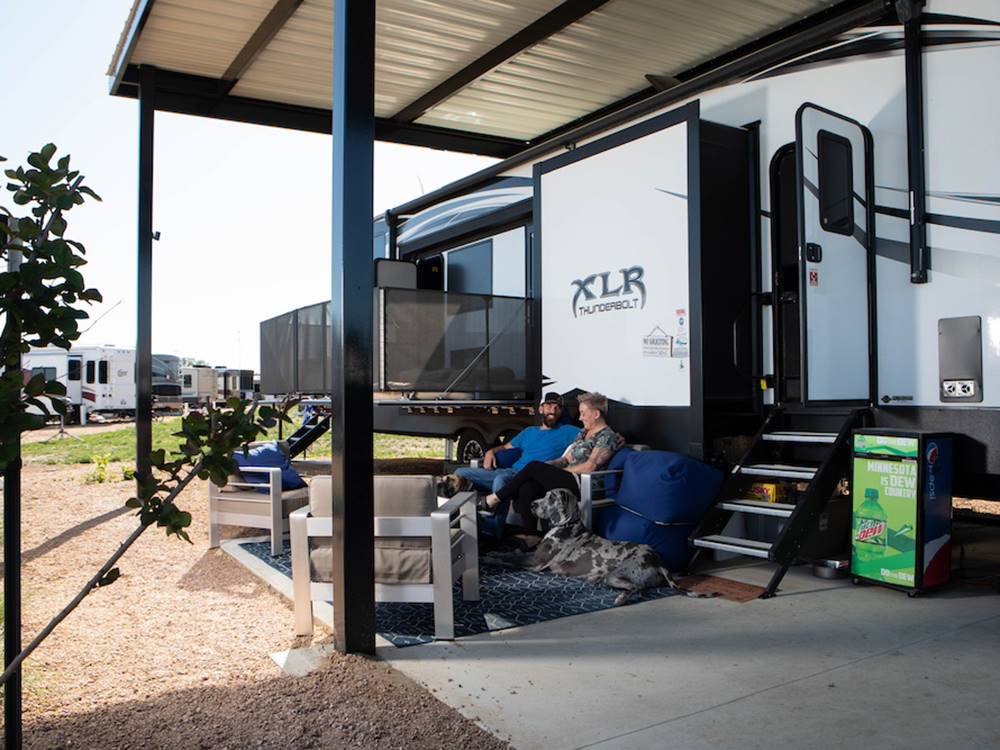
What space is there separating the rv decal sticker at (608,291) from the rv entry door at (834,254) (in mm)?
1169

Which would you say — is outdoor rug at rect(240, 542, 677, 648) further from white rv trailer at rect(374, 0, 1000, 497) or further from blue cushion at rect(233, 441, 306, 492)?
white rv trailer at rect(374, 0, 1000, 497)

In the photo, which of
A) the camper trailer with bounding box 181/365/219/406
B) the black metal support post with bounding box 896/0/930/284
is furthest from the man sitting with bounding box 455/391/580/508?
the camper trailer with bounding box 181/365/219/406

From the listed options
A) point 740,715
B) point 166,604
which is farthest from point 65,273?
point 166,604

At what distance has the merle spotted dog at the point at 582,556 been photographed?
4375 millimetres

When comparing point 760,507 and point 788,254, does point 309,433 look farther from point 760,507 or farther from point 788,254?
point 760,507

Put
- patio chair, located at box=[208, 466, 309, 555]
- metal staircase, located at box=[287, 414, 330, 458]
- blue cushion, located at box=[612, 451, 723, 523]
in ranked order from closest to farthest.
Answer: blue cushion, located at box=[612, 451, 723, 523] → patio chair, located at box=[208, 466, 309, 555] → metal staircase, located at box=[287, 414, 330, 458]

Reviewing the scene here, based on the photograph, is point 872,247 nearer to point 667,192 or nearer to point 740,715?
point 667,192

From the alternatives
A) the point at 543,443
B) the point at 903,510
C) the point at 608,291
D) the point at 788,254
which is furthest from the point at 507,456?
the point at 903,510

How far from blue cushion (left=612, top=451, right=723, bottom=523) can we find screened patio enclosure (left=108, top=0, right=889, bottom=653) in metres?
1.92

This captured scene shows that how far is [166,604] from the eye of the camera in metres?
4.25

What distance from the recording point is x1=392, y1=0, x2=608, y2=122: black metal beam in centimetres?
637

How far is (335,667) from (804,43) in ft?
14.4

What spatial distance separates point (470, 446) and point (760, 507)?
3.81 m

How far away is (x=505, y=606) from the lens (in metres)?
4.03
